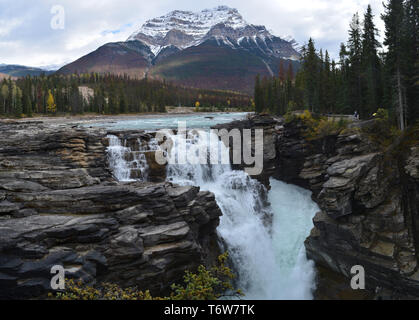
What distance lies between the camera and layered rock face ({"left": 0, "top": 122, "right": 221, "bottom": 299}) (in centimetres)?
1319

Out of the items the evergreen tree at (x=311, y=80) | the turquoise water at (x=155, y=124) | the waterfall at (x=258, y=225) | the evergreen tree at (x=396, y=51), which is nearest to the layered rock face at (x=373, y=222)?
the waterfall at (x=258, y=225)

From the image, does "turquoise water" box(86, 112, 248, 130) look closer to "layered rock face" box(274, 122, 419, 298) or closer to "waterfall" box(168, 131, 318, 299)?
"waterfall" box(168, 131, 318, 299)

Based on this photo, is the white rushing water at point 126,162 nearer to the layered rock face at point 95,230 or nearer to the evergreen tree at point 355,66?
the layered rock face at point 95,230

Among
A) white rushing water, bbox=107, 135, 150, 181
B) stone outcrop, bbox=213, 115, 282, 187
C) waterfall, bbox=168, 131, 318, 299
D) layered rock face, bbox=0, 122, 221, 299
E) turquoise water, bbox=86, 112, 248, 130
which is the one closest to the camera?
layered rock face, bbox=0, 122, 221, 299

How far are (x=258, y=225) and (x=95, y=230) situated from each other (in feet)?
50.7

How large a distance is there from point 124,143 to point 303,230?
20.9m

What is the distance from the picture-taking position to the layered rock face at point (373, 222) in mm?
19719

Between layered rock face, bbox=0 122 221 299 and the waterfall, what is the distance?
122 inches

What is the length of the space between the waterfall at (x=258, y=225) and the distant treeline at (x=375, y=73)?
1393 centimetres

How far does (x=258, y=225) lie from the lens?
25.9m

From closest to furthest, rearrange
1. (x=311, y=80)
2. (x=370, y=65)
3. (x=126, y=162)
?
(x=126, y=162)
(x=370, y=65)
(x=311, y=80)

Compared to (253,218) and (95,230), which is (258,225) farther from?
(95,230)

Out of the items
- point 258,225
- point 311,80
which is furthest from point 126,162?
point 311,80

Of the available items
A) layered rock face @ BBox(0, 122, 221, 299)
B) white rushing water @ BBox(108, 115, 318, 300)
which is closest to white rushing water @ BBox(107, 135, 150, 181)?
white rushing water @ BBox(108, 115, 318, 300)
